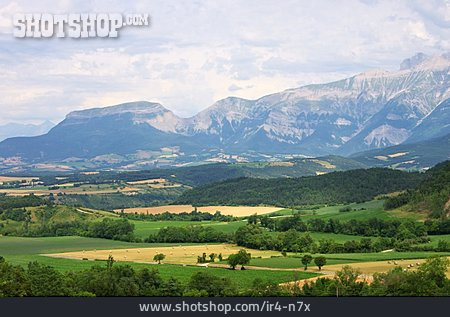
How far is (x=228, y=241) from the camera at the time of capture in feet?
511

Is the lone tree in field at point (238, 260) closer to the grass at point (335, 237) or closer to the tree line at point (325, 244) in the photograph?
the tree line at point (325, 244)

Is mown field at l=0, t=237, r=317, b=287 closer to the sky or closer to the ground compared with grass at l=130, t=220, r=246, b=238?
closer to the ground

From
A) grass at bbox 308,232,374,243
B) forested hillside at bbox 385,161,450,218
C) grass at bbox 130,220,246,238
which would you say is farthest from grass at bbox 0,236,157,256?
forested hillside at bbox 385,161,450,218

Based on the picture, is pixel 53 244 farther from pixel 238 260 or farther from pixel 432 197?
pixel 432 197

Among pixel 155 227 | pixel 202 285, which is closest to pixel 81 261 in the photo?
pixel 202 285

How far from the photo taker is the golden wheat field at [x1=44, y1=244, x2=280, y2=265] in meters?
127

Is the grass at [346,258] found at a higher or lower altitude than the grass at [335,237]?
lower

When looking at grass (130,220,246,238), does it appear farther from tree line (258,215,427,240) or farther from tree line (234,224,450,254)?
tree line (234,224,450,254)

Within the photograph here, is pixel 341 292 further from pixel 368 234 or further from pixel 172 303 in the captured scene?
pixel 368 234

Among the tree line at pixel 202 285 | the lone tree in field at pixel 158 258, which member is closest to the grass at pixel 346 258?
the lone tree in field at pixel 158 258

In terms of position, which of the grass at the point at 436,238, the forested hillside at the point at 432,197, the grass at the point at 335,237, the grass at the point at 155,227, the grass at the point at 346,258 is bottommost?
the grass at the point at 346,258

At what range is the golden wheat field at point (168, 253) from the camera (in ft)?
416

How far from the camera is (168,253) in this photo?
135625 mm

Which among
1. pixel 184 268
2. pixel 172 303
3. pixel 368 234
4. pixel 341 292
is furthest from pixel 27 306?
pixel 368 234
